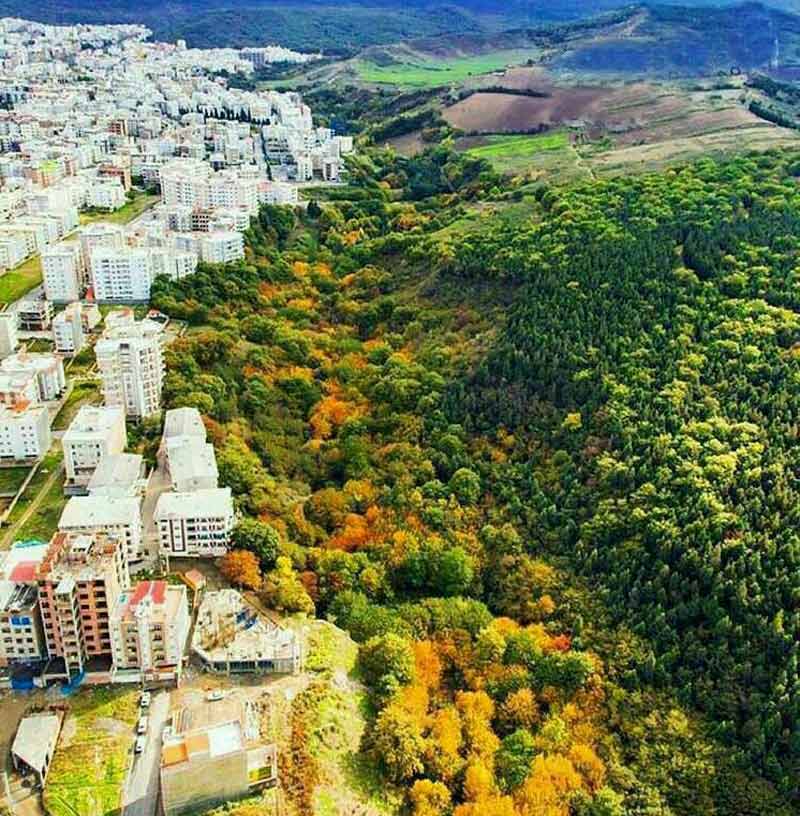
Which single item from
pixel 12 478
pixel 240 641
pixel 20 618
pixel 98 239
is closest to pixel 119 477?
pixel 12 478

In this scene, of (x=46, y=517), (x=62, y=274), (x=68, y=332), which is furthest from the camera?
(x=62, y=274)

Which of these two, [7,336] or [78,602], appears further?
[7,336]

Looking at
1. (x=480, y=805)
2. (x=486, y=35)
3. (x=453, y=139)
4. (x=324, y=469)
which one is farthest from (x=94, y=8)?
(x=480, y=805)

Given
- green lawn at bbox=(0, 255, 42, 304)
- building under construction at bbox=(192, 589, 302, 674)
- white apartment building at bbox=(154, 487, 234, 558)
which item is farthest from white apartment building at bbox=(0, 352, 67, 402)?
building under construction at bbox=(192, 589, 302, 674)

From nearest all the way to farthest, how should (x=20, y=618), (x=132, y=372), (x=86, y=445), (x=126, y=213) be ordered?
(x=20, y=618) < (x=86, y=445) < (x=132, y=372) < (x=126, y=213)

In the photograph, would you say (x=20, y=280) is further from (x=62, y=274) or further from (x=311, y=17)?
(x=311, y=17)

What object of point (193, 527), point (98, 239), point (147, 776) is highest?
point (98, 239)

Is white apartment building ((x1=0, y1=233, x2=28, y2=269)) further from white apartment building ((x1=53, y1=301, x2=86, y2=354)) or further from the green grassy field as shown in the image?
the green grassy field

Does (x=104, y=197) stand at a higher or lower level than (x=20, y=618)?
higher
